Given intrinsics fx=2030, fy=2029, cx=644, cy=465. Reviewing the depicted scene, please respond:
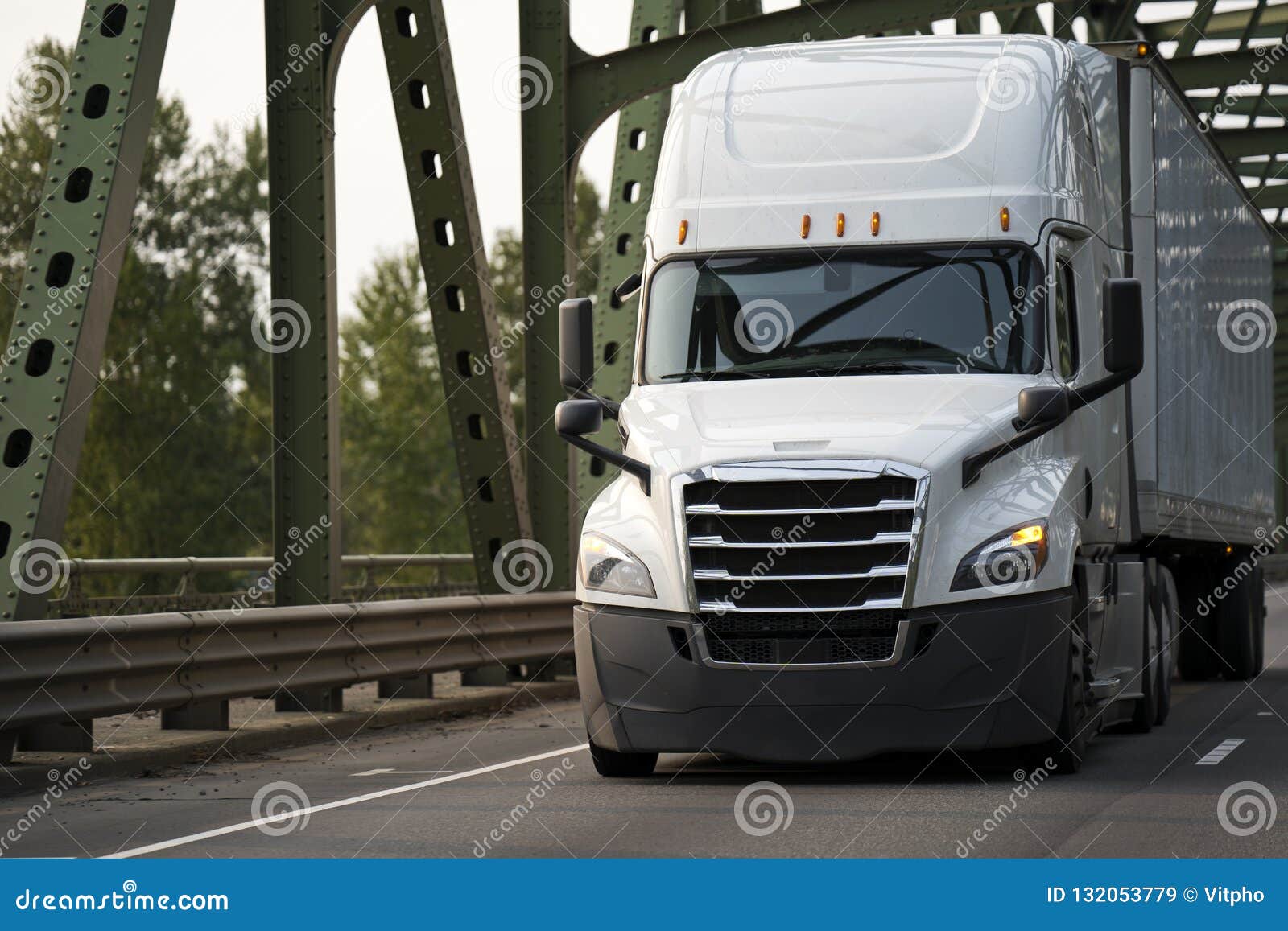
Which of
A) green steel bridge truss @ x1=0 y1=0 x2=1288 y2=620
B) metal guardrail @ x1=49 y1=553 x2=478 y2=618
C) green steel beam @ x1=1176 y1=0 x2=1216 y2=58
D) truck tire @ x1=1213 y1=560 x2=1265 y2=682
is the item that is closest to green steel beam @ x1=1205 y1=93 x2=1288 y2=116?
green steel beam @ x1=1176 y1=0 x2=1216 y2=58

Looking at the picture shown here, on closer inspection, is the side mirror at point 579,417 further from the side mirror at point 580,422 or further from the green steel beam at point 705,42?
the green steel beam at point 705,42

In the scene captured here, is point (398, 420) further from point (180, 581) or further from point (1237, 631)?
point (1237, 631)

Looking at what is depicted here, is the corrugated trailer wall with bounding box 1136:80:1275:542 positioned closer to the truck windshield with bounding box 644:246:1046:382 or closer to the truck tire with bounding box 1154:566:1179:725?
the truck tire with bounding box 1154:566:1179:725

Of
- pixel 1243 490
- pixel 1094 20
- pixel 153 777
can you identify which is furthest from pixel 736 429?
pixel 1094 20

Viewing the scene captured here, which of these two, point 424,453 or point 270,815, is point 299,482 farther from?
point 424,453

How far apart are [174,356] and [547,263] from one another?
146 feet

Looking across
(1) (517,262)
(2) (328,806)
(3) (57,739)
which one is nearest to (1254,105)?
(3) (57,739)

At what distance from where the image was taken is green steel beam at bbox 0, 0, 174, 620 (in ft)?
35.9

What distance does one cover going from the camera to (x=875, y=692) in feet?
31.9

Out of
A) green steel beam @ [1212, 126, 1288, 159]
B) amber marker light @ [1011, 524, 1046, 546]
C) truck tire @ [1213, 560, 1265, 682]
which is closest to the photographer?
amber marker light @ [1011, 524, 1046, 546]

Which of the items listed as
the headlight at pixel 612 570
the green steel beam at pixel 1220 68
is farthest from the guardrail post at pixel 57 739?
the green steel beam at pixel 1220 68

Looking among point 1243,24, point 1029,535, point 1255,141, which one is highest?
point 1243,24

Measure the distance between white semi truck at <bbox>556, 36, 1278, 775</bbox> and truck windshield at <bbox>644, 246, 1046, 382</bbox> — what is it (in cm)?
2

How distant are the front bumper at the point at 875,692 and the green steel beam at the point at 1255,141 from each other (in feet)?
74.8
